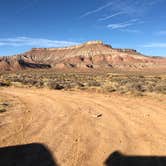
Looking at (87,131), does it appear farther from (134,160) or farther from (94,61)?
(94,61)

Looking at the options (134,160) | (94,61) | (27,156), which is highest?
(134,160)

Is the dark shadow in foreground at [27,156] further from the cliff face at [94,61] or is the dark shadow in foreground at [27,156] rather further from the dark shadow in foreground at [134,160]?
the cliff face at [94,61]

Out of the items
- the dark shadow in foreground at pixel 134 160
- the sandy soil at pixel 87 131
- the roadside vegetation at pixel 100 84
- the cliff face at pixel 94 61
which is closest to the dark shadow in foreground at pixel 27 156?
the sandy soil at pixel 87 131

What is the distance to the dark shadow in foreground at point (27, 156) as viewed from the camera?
640 cm

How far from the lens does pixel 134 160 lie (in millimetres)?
6453

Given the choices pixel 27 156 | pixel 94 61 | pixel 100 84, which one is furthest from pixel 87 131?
pixel 94 61

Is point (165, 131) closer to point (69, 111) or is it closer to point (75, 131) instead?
point (75, 131)

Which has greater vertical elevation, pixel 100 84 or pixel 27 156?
pixel 27 156

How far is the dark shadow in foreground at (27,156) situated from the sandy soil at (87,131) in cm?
25

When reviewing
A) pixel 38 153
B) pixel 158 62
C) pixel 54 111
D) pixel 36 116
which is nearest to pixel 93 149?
pixel 38 153

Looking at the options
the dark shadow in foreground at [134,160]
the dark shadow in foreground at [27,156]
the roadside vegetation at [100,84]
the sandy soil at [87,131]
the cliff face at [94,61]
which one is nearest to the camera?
the dark shadow in foreground at [134,160]

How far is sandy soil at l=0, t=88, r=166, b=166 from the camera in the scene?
7.04 m

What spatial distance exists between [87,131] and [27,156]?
2894 mm

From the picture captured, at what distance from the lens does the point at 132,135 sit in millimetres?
8539
